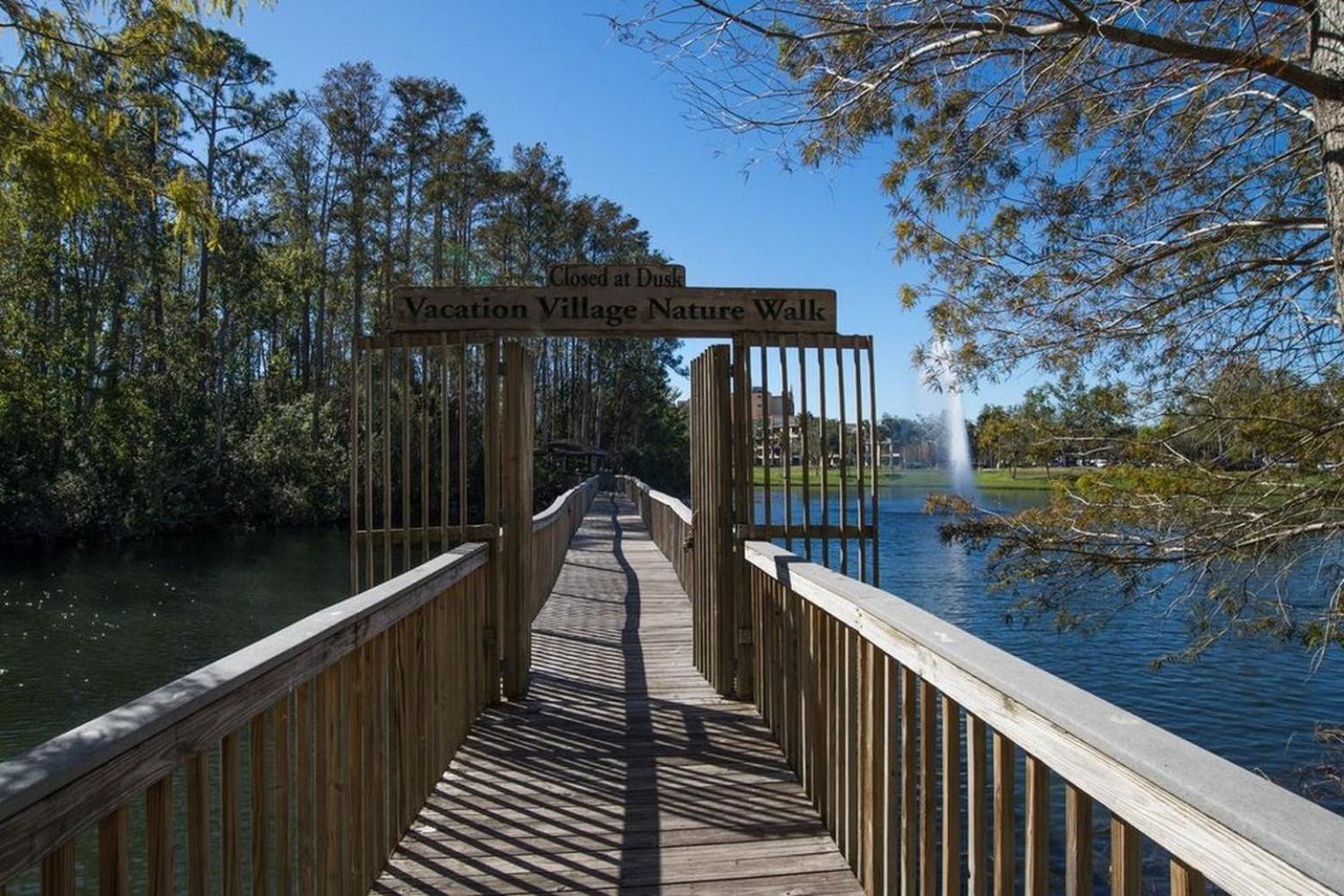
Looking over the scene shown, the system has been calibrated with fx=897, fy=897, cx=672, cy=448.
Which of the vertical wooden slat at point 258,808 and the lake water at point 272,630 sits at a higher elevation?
the vertical wooden slat at point 258,808

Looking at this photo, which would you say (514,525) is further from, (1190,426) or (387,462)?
(1190,426)

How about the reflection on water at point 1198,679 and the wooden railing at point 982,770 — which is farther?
the reflection on water at point 1198,679

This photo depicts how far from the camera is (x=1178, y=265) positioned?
17.7 ft

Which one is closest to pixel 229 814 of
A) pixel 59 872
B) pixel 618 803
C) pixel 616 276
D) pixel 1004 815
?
pixel 59 872

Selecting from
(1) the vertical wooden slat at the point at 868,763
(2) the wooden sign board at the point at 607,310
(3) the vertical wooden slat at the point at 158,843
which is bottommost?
(1) the vertical wooden slat at the point at 868,763

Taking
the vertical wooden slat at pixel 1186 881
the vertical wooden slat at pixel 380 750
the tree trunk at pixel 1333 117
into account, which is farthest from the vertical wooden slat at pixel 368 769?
the tree trunk at pixel 1333 117

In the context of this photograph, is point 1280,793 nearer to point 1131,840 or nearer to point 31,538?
point 1131,840

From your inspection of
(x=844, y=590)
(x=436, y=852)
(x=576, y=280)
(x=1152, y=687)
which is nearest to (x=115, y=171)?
(x=576, y=280)

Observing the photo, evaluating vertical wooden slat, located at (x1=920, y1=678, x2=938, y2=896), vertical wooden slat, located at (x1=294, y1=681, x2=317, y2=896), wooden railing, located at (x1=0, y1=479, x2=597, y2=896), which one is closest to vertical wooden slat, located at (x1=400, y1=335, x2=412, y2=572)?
wooden railing, located at (x1=0, y1=479, x2=597, y2=896)

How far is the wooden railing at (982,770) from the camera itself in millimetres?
1029

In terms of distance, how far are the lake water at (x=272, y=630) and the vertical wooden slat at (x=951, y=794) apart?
407 cm

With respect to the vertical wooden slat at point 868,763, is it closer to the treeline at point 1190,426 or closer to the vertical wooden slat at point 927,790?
the vertical wooden slat at point 927,790

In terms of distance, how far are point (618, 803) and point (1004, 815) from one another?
1.93m

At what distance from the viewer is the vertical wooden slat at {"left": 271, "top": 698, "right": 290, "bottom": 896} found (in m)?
1.95
